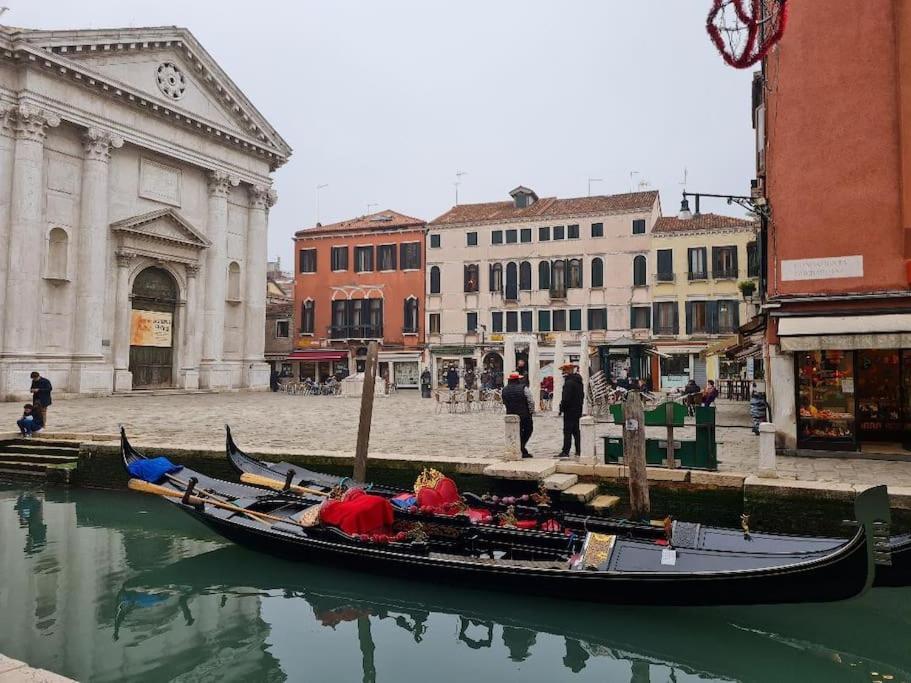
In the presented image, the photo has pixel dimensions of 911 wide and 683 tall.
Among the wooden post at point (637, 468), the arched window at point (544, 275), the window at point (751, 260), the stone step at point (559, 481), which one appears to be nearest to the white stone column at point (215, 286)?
the arched window at point (544, 275)

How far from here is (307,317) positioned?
3703cm

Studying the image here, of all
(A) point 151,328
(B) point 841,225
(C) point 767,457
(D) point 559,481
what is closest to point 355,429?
(D) point 559,481

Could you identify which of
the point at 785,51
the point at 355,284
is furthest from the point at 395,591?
the point at 355,284

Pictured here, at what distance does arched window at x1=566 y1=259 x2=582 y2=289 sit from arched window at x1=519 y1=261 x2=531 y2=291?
1.94m

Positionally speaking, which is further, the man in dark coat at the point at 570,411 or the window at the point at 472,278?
the window at the point at 472,278

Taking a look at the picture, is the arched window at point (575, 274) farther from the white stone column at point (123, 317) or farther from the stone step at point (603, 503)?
the stone step at point (603, 503)

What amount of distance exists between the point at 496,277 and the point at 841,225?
24845mm

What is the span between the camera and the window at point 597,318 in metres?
32.2

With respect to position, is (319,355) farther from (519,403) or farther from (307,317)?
(519,403)

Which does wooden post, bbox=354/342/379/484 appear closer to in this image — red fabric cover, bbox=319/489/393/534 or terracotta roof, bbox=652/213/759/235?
red fabric cover, bbox=319/489/393/534

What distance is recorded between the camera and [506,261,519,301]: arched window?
3381 centimetres

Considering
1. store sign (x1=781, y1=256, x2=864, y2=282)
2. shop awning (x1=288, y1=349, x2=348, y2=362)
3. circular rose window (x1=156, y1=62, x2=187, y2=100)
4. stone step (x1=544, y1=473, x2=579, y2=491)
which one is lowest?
stone step (x1=544, y1=473, x2=579, y2=491)

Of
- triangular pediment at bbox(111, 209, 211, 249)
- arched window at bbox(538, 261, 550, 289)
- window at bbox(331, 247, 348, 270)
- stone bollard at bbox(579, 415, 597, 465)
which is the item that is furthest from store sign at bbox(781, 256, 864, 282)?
window at bbox(331, 247, 348, 270)

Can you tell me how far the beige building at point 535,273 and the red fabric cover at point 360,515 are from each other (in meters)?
23.9
